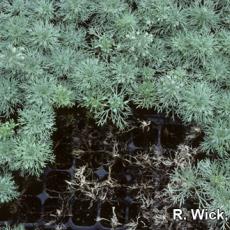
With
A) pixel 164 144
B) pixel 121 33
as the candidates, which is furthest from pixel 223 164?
pixel 121 33

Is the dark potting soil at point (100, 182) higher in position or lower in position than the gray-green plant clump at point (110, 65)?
lower

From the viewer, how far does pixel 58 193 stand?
240 centimetres

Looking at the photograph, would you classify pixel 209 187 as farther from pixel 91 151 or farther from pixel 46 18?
pixel 46 18

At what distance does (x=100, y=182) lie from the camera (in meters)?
2.39

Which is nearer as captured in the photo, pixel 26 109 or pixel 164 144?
pixel 26 109

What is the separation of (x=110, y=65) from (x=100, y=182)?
2.04 feet

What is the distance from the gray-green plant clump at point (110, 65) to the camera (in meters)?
2.22

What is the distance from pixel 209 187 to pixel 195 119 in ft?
1.13

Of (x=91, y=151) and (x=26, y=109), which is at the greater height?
(x=26, y=109)

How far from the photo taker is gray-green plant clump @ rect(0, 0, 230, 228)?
2221mm

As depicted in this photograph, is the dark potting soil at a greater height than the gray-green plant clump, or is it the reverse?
the gray-green plant clump

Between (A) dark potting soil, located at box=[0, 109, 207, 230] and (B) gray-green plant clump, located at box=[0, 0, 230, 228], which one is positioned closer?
(B) gray-green plant clump, located at box=[0, 0, 230, 228]

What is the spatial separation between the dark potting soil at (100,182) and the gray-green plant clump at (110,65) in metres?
0.09

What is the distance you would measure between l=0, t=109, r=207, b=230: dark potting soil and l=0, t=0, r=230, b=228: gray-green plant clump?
91 mm
